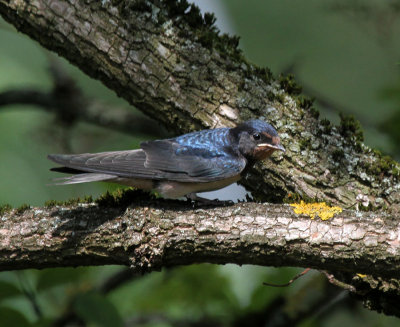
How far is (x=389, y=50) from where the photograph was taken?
5.98m

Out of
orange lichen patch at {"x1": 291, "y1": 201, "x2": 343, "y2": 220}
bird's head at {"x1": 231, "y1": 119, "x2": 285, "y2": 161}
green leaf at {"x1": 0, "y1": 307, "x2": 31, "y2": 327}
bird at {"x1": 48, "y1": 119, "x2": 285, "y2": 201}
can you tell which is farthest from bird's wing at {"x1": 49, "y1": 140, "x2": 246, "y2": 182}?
green leaf at {"x1": 0, "y1": 307, "x2": 31, "y2": 327}

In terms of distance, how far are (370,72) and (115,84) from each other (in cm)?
896

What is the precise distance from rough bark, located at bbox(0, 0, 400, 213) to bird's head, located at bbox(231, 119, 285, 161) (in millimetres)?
121

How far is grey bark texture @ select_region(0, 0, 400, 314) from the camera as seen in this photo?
372 centimetres

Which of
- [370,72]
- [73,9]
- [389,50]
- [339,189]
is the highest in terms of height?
[370,72]

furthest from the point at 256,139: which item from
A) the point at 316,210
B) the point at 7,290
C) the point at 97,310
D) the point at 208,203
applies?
the point at 7,290

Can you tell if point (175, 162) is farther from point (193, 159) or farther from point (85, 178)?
point (85, 178)

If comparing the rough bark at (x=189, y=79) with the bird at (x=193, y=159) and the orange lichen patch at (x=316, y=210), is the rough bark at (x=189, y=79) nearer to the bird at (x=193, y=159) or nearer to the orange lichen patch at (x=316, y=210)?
the bird at (x=193, y=159)

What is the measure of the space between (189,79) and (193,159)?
2.07ft

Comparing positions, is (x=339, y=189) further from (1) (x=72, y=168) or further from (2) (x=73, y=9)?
(2) (x=73, y=9)

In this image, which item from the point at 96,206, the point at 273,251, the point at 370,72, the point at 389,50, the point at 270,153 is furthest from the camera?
the point at 370,72

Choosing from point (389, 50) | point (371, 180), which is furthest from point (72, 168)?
point (389, 50)

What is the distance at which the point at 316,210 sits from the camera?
12.7 feet

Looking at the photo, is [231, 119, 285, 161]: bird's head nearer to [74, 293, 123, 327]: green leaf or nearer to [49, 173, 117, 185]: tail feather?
[49, 173, 117, 185]: tail feather
